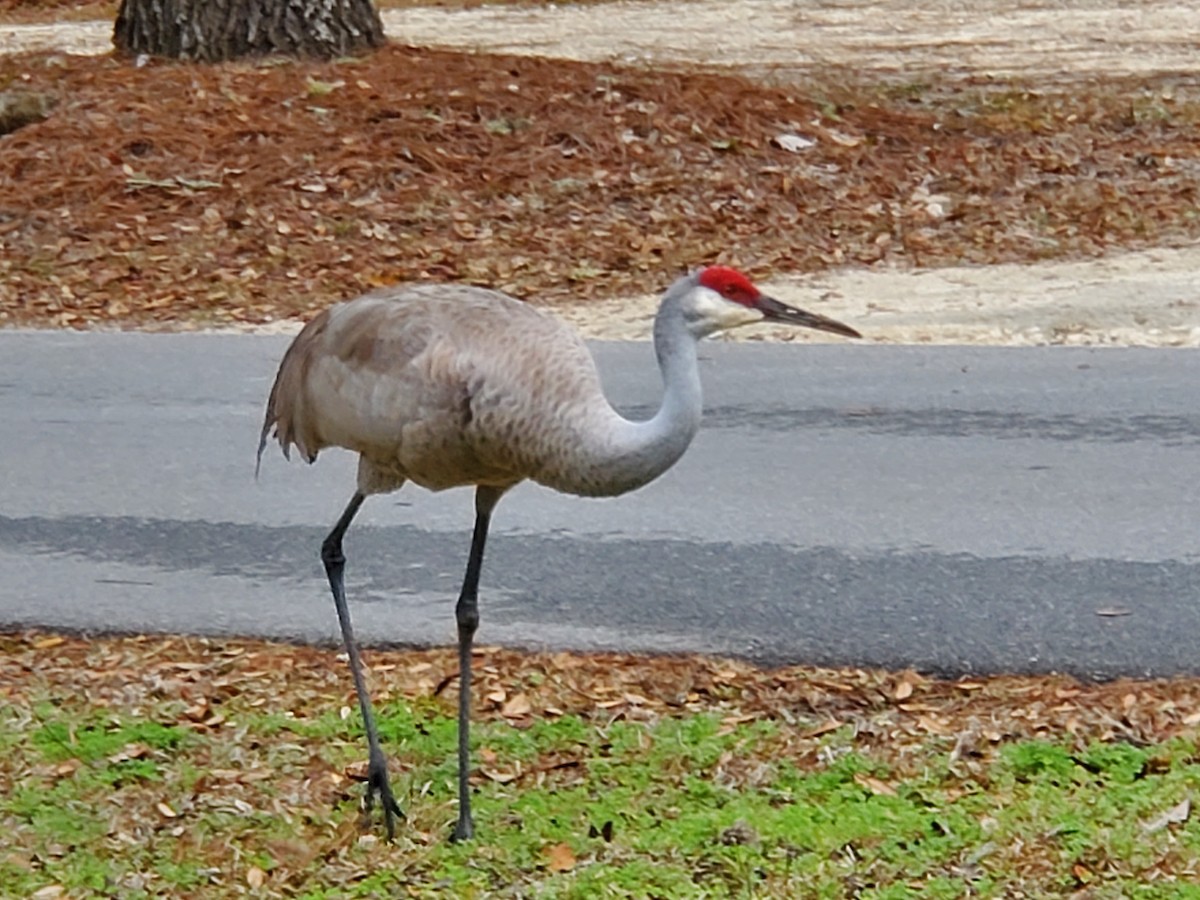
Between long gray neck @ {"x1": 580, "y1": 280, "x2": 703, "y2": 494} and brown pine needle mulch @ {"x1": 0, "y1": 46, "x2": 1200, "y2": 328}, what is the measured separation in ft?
18.8

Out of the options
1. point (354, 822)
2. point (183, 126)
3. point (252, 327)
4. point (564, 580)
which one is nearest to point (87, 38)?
point (183, 126)

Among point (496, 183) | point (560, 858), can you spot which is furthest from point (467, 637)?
point (496, 183)

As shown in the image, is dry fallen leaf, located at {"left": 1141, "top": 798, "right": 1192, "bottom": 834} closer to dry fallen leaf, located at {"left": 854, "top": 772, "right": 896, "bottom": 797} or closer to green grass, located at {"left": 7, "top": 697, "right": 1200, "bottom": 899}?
green grass, located at {"left": 7, "top": 697, "right": 1200, "bottom": 899}

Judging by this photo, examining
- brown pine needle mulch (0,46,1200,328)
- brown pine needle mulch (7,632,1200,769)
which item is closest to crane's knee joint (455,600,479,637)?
brown pine needle mulch (7,632,1200,769)

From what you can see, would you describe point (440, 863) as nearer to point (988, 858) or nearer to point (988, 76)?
point (988, 858)

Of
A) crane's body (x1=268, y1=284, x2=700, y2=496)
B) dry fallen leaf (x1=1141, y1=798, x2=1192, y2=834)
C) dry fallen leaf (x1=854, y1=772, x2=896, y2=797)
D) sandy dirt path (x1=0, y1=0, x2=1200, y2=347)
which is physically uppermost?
crane's body (x1=268, y1=284, x2=700, y2=496)

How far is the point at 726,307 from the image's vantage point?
4.39 m

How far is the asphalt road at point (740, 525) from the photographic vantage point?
5.90 metres

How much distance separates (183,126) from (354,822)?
25.9 feet

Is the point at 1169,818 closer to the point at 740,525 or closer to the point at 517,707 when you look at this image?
the point at 517,707

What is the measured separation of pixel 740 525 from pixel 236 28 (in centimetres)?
739

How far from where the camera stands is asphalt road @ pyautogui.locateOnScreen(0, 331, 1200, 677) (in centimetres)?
590

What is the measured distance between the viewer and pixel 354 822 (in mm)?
4812

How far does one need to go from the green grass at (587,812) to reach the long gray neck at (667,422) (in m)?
0.84
